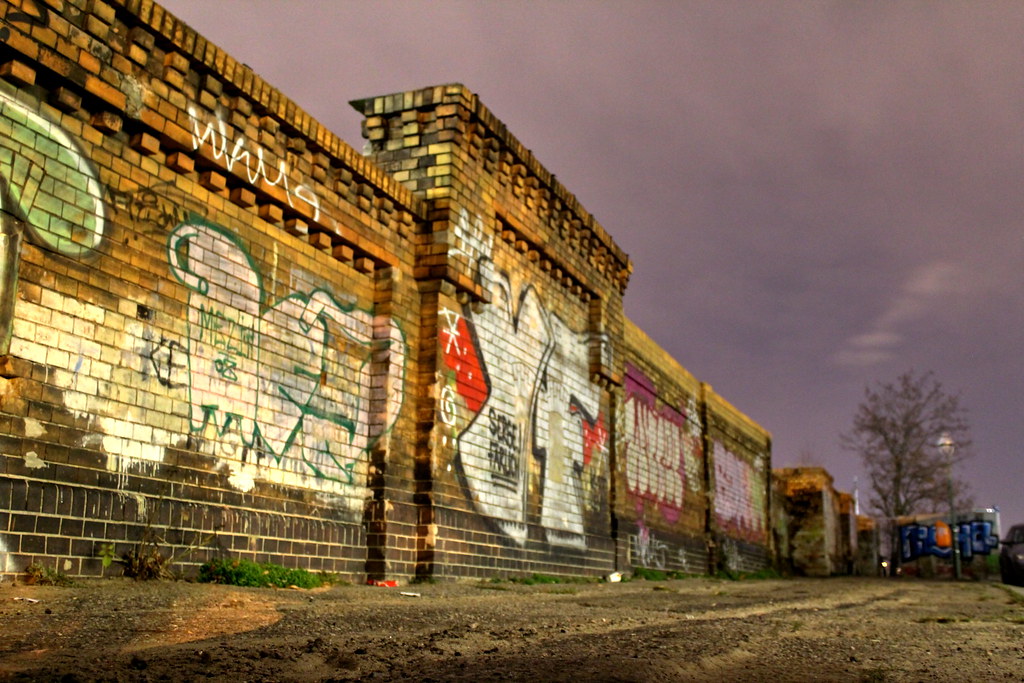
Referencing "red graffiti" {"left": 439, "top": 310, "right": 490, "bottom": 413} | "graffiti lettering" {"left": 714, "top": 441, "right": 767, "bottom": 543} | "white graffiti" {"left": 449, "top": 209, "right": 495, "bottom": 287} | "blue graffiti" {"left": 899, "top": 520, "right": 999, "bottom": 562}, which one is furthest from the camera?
"blue graffiti" {"left": 899, "top": 520, "right": 999, "bottom": 562}

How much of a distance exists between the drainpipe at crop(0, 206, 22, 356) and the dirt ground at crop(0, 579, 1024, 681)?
5.74 feet

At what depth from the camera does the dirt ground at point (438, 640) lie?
3.99m

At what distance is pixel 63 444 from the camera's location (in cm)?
690

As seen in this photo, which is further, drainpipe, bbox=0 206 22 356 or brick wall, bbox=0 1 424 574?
brick wall, bbox=0 1 424 574

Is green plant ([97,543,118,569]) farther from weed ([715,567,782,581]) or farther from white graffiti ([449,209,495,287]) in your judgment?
weed ([715,567,782,581])

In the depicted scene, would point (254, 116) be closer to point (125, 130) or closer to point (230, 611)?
point (125, 130)

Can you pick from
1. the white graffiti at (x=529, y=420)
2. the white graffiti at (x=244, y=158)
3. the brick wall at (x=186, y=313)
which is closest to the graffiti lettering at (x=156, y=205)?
the brick wall at (x=186, y=313)

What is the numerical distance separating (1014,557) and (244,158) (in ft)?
64.4

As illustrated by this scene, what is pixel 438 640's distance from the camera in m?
5.03

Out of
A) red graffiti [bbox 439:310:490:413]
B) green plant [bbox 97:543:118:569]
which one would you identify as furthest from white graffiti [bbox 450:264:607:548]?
green plant [bbox 97:543:118:569]

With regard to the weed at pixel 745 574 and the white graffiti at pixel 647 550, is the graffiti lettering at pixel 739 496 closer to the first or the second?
the weed at pixel 745 574

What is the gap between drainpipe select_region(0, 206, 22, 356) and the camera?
21.5ft

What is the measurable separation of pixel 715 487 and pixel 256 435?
19017 mm

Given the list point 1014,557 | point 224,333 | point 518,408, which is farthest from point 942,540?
point 224,333
